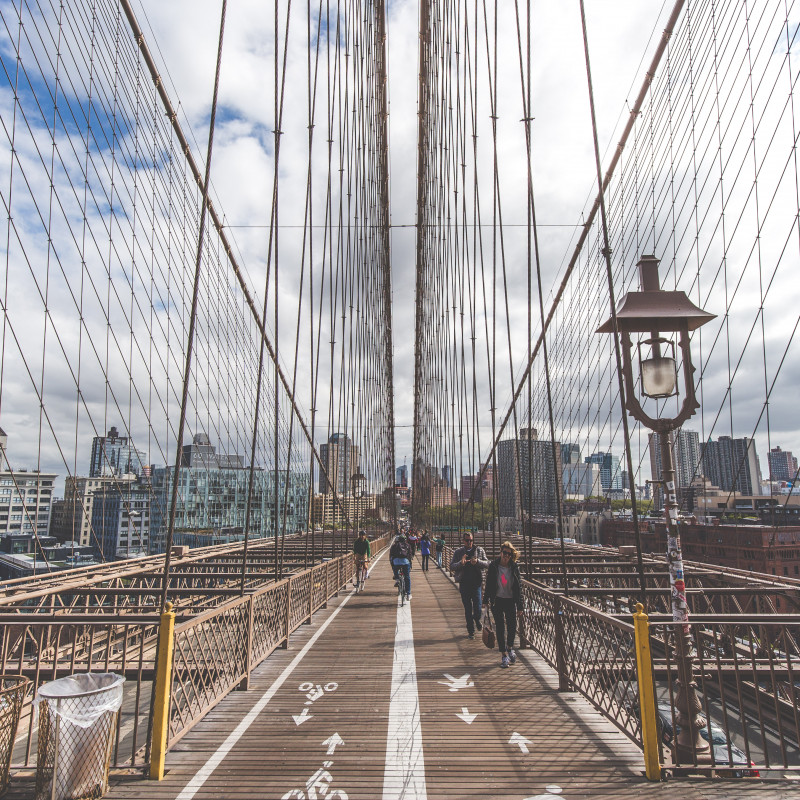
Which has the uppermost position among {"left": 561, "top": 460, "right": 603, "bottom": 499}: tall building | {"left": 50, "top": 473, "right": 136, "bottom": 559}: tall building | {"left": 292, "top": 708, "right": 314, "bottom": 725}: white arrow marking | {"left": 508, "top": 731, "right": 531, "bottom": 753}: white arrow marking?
{"left": 561, "top": 460, "right": 603, "bottom": 499}: tall building

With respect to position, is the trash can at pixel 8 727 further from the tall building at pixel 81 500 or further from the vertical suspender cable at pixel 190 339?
the tall building at pixel 81 500

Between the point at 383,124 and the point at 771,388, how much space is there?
73.9 feet

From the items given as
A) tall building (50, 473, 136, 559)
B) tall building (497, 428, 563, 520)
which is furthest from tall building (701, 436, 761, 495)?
tall building (50, 473, 136, 559)

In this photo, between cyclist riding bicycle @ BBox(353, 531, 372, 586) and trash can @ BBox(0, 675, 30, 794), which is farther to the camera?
cyclist riding bicycle @ BBox(353, 531, 372, 586)

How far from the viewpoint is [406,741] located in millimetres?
3703

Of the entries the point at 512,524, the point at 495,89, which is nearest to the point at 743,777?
the point at 495,89

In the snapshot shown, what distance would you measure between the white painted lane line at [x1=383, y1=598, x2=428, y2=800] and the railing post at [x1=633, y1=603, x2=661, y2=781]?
48.5 inches

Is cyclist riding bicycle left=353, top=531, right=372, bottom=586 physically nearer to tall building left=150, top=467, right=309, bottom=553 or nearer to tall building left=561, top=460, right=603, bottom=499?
tall building left=561, top=460, right=603, bottom=499

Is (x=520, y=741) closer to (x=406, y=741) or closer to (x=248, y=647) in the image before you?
(x=406, y=741)

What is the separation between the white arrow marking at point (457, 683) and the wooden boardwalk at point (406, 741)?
28mm

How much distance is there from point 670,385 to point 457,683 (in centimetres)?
308

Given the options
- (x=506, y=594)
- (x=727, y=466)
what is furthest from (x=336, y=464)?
(x=506, y=594)

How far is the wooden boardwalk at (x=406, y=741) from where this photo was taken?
3.04m

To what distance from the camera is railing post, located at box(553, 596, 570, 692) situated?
15.8 ft
